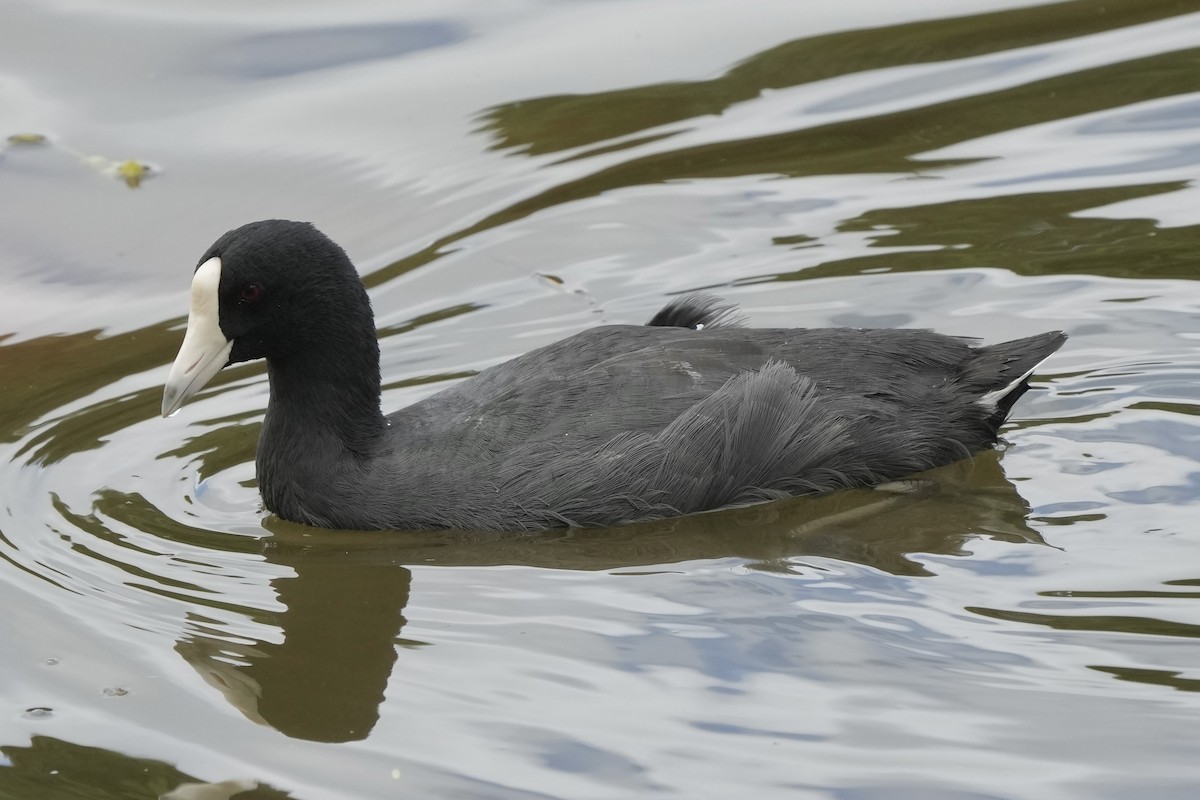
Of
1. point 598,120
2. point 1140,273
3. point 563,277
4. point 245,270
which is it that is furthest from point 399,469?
point 598,120

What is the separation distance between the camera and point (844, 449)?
5.26 m

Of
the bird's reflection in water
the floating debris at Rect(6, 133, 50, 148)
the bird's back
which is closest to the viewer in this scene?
the bird's reflection in water

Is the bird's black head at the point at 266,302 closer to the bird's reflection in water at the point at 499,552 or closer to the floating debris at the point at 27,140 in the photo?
the bird's reflection in water at the point at 499,552

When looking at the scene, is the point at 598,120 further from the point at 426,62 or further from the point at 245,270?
A: the point at 245,270

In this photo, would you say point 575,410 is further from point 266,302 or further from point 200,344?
point 200,344

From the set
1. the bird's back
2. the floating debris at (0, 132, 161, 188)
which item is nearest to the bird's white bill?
the bird's back

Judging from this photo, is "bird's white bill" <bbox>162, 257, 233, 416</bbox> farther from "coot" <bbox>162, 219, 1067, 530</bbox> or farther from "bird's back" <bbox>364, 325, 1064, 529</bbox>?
"bird's back" <bbox>364, 325, 1064, 529</bbox>

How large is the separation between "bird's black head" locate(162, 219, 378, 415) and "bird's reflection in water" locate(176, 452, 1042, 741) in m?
0.58

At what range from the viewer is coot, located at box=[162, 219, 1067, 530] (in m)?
5.06

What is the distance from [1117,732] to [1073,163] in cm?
435

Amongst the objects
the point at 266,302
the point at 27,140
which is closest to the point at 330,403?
the point at 266,302

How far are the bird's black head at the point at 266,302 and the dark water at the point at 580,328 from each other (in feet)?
1.85

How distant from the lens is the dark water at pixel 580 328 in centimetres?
394

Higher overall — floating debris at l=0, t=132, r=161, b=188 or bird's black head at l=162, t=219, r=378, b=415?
floating debris at l=0, t=132, r=161, b=188
